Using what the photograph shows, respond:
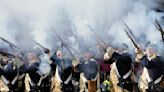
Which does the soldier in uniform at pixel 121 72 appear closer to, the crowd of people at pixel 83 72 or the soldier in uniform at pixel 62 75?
the crowd of people at pixel 83 72

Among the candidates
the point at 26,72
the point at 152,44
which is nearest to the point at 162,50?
the point at 152,44

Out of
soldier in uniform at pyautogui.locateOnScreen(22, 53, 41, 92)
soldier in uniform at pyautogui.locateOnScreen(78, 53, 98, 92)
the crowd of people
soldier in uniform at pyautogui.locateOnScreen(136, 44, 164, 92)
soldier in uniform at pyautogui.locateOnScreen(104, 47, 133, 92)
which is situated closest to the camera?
soldier in uniform at pyautogui.locateOnScreen(136, 44, 164, 92)

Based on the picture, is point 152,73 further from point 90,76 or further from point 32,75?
point 32,75

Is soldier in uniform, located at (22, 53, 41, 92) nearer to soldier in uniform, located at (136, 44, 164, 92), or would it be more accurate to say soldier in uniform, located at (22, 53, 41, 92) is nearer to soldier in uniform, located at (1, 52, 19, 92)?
soldier in uniform, located at (1, 52, 19, 92)

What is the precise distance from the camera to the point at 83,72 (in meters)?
15.5

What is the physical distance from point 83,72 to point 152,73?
1.52 metres

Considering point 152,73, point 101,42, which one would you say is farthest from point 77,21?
point 152,73

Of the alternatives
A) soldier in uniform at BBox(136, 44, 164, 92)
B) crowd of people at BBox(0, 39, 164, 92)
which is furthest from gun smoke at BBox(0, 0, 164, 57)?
soldier in uniform at BBox(136, 44, 164, 92)

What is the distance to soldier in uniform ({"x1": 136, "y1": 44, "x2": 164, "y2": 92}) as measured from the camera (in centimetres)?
1472

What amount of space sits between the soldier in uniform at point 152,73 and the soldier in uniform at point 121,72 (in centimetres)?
27

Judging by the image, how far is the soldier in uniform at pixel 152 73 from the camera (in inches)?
579

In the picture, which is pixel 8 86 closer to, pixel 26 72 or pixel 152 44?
pixel 26 72

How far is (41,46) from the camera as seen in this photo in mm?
16250

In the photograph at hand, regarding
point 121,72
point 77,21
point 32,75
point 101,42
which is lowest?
point 121,72
